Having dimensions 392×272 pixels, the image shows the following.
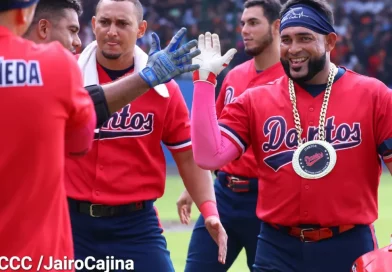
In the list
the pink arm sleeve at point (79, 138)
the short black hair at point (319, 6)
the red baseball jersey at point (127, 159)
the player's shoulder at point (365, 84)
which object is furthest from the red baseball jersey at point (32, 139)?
the short black hair at point (319, 6)

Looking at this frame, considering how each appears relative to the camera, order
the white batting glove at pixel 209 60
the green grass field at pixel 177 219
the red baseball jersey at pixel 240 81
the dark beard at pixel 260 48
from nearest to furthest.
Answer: the white batting glove at pixel 209 60 < the red baseball jersey at pixel 240 81 < the dark beard at pixel 260 48 < the green grass field at pixel 177 219

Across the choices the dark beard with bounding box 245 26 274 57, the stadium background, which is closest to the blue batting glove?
the dark beard with bounding box 245 26 274 57

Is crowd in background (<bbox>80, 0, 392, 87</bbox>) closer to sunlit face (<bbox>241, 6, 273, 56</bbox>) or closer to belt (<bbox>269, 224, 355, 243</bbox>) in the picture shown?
sunlit face (<bbox>241, 6, 273, 56</bbox>)

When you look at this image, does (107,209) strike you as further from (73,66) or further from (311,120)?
(73,66)

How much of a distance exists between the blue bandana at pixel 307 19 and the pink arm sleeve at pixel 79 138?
2152mm

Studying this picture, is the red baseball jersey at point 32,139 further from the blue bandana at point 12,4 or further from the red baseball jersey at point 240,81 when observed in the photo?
the red baseball jersey at point 240,81

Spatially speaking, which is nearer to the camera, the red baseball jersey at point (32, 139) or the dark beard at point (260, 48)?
the red baseball jersey at point (32, 139)

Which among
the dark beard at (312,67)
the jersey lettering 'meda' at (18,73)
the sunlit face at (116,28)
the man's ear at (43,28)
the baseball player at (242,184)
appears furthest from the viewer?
the baseball player at (242,184)

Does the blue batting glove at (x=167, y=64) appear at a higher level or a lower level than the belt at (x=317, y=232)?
higher

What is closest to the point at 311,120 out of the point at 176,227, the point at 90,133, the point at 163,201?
the point at 90,133

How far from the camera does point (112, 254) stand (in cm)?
554

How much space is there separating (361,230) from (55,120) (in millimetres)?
2569

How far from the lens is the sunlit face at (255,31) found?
25.9ft

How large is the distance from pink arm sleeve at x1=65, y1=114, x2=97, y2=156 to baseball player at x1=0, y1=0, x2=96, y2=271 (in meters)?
0.23
